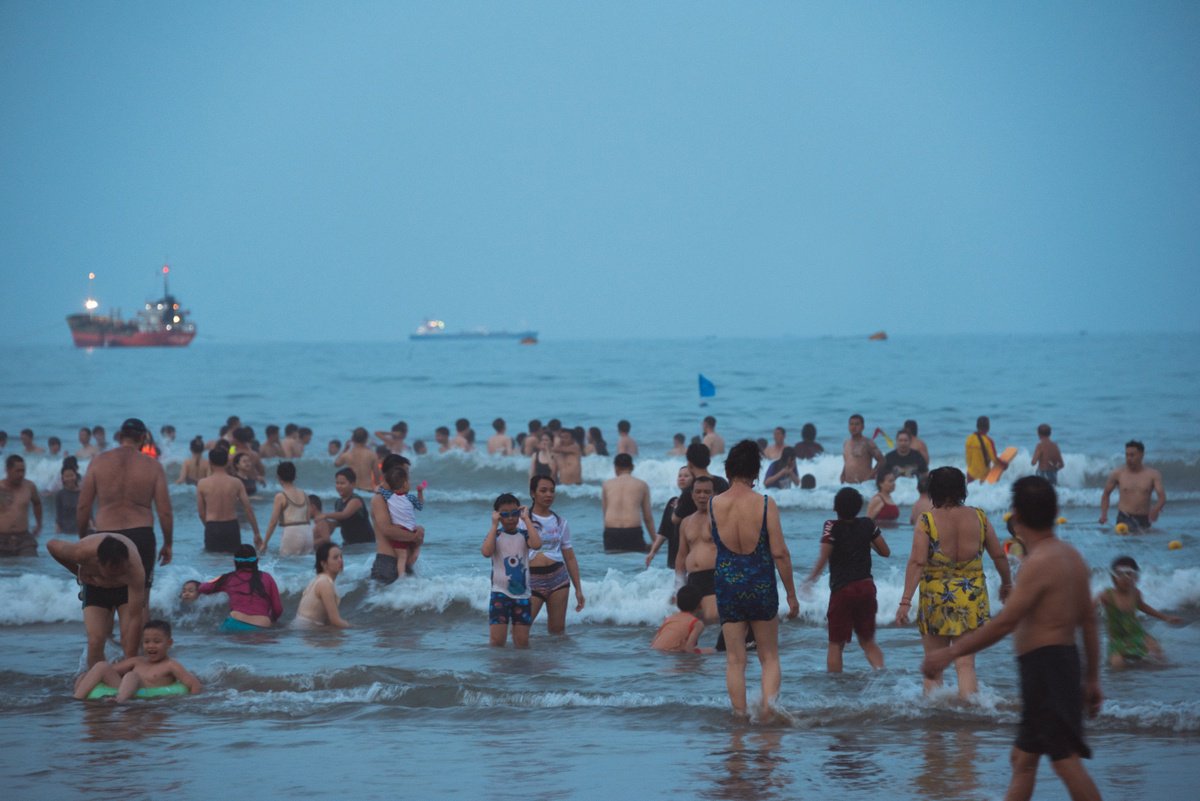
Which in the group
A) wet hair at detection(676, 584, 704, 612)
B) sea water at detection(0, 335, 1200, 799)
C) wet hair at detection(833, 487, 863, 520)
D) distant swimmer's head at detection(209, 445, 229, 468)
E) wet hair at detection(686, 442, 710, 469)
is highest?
wet hair at detection(686, 442, 710, 469)

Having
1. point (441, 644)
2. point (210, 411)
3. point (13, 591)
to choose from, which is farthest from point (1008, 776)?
point (210, 411)

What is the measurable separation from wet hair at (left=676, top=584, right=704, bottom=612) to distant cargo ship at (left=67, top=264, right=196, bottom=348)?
422ft

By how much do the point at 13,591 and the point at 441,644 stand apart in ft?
15.4

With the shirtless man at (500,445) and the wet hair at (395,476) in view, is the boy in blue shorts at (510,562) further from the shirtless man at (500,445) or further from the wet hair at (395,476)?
the shirtless man at (500,445)

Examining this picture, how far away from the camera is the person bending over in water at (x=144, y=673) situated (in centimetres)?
827

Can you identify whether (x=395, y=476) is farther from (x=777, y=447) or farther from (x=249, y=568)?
(x=777, y=447)

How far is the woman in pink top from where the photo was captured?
1084cm

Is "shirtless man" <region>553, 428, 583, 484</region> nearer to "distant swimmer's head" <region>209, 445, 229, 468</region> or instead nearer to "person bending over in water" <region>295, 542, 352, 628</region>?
"distant swimmer's head" <region>209, 445, 229, 468</region>

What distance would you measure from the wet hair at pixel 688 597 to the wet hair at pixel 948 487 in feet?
9.57

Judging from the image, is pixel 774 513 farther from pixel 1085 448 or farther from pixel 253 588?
pixel 1085 448

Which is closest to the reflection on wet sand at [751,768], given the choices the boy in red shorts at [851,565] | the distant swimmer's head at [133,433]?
the boy in red shorts at [851,565]

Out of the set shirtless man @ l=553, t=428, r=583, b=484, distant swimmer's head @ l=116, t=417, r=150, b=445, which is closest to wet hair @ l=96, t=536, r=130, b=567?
distant swimmer's head @ l=116, t=417, r=150, b=445

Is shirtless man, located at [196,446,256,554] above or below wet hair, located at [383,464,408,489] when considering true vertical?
below

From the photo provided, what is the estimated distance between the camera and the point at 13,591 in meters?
12.1
